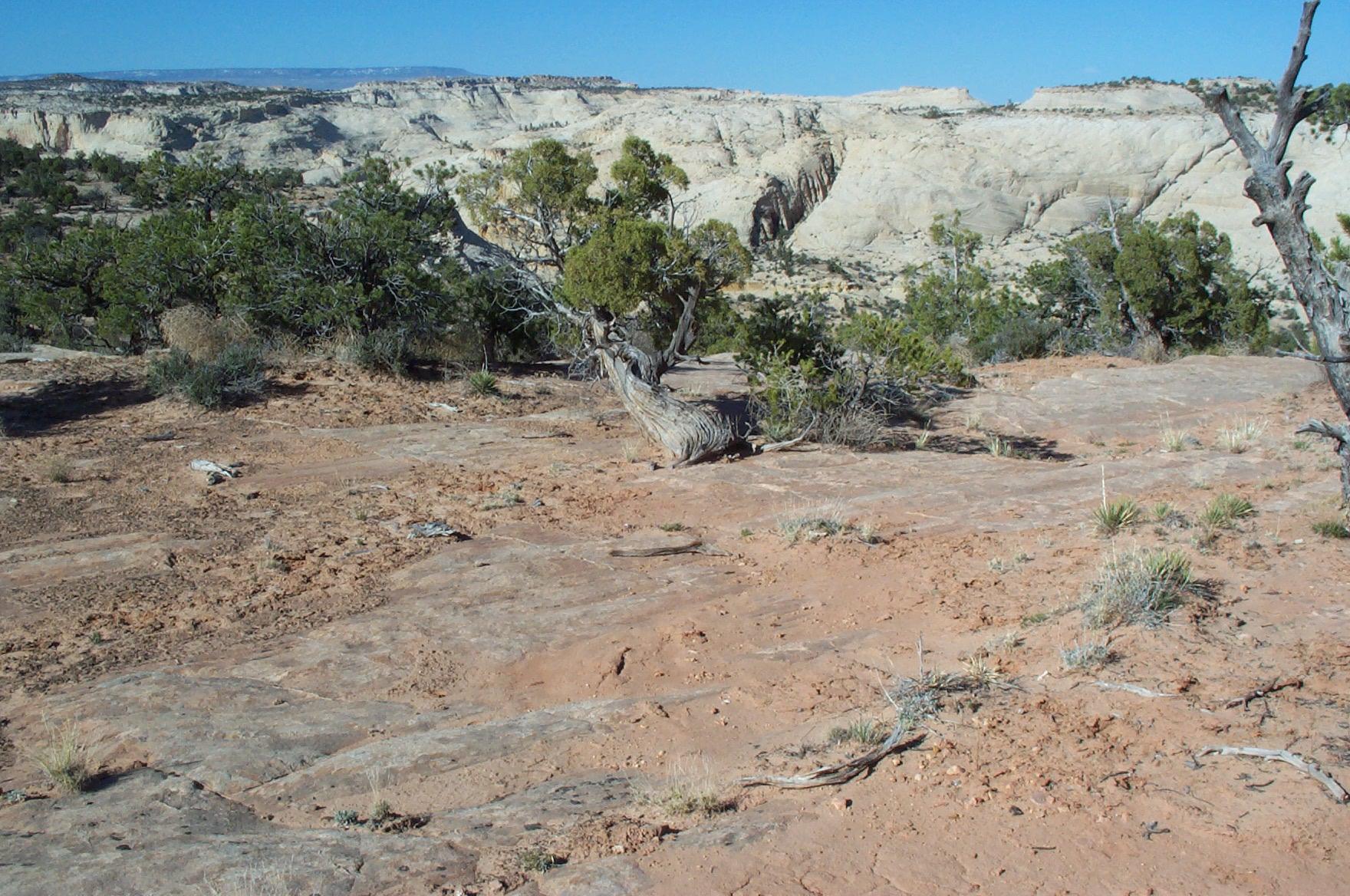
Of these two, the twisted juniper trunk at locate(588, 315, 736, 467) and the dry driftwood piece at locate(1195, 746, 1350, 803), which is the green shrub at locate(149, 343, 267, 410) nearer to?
the twisted juniper trunk at locate(588, 315, 736, 467)

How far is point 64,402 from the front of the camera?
40.0 feet

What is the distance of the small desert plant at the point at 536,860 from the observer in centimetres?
362

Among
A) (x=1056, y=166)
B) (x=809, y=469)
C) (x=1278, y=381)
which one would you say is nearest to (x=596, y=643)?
(x=809, y=469)

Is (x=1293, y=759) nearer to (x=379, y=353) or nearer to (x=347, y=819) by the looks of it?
(x=347, y=819)

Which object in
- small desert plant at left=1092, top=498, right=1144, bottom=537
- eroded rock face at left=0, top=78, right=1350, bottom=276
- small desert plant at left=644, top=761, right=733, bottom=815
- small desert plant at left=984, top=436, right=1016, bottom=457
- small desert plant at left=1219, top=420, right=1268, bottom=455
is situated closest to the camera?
small desert plant at left=644, top=761, right=733, bottom=815

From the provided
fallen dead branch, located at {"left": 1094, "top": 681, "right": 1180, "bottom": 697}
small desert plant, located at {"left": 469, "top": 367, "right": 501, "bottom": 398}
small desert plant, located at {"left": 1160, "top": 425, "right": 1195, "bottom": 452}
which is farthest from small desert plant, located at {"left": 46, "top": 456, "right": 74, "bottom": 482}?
small desert plant, located at {"left": 1160, "top": 425, "right": 1195, "bottom": 452}

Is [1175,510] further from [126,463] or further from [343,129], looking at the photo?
[343,129]

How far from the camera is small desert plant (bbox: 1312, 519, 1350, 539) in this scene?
661cm

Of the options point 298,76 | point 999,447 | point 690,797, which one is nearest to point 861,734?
point 690,797

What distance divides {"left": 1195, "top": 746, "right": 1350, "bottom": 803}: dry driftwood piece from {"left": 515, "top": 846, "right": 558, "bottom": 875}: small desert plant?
2.68 metres

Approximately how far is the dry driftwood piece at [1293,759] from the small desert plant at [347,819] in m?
3.50

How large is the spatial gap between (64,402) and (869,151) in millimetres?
44437

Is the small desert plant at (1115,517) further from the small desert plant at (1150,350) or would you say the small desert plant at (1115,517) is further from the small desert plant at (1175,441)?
the small desert plant at (1150,350)

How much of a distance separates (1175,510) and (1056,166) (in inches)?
1722
